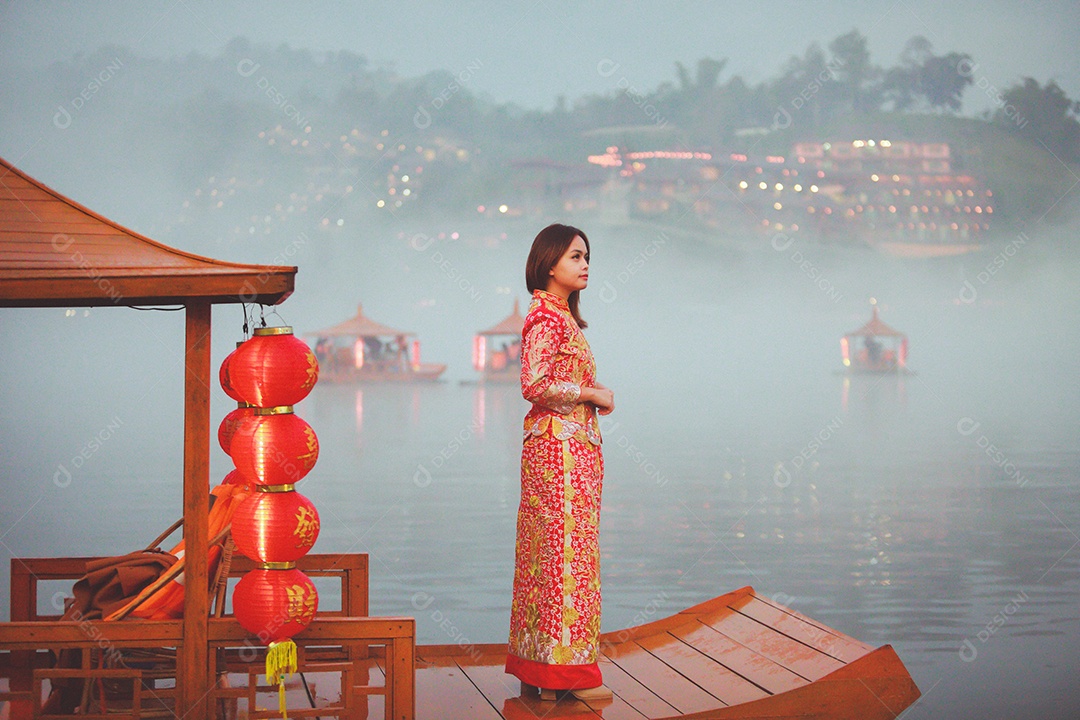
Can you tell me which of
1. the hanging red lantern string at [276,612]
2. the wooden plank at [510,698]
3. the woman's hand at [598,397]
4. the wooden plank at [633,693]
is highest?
the woman's hand at [598,397]

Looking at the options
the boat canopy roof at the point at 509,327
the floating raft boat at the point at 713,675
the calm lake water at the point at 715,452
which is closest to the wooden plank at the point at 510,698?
the floating raft boat at the point at 713,675

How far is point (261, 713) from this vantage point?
2.48 meters

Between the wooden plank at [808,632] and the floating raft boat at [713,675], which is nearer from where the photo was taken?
the floating raft boat at [713,675]

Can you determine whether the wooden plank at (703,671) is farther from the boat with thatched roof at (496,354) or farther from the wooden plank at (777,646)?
the boat with thatched roof at (496,354)

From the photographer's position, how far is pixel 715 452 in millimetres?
12586

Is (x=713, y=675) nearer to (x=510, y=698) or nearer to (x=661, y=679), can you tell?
(x=661, y=679)

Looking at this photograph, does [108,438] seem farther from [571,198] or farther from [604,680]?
[604,680]

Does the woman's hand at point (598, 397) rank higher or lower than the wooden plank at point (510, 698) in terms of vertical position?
higher

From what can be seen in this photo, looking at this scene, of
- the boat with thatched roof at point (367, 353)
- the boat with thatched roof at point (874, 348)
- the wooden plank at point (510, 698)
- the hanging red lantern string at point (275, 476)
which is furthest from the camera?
the boat with thatched roof at point (874, 348)

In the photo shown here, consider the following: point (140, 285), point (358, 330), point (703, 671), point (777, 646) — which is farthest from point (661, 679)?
point (358, 330)

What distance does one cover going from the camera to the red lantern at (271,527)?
2527mm

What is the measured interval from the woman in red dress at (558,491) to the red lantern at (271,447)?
1.86 ft

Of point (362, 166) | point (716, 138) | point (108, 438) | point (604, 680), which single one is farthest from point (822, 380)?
point (604, 680)

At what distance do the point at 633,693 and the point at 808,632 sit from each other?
622 mm
